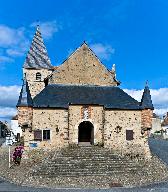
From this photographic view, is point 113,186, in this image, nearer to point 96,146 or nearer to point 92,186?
point 92,186

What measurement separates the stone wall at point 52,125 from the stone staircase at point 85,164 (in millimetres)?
1130

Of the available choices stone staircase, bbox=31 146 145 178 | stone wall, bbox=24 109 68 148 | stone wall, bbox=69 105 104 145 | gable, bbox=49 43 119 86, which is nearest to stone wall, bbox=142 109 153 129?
stone wall, bbox=69 105 104 145

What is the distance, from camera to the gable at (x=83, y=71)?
88.5ft

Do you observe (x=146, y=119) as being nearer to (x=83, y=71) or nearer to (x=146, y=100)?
(x=146, y=100)

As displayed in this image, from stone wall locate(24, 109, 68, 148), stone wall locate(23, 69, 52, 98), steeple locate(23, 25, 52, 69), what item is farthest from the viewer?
steeple locate(23, 25, 52, 69)

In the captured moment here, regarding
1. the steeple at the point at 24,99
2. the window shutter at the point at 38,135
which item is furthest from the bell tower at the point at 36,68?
the window shutter at the point at 38,135

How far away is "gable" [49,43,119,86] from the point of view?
26969mm

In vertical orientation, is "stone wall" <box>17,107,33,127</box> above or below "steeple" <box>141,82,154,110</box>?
below

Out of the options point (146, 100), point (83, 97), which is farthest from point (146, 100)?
point (83, 97)

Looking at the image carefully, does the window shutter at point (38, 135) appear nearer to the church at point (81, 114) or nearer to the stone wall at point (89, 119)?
the church at point (81, 114)

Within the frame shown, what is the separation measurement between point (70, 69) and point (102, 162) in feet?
31.9

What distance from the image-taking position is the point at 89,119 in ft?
81.4

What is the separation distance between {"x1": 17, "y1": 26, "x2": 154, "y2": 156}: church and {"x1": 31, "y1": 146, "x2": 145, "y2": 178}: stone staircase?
163cm

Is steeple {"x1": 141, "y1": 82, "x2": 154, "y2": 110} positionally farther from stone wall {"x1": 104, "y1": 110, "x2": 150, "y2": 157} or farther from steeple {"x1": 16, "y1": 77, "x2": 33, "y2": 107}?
steeple {"x1": 16, "y1": 77, "x2": 33, "y2": 107}
